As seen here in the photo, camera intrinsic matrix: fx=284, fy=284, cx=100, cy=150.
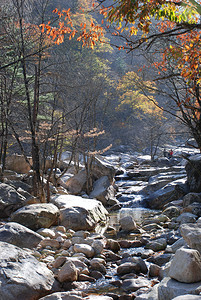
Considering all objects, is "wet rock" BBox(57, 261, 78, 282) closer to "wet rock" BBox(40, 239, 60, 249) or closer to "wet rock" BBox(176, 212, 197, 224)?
"wet rock" BBox(40, 239, 60, 249)

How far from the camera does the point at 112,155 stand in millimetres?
32531

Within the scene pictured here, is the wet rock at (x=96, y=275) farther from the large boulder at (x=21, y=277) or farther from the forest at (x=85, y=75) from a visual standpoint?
the forest at (x=85, y=75)

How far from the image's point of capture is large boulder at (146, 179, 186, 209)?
12.6 m

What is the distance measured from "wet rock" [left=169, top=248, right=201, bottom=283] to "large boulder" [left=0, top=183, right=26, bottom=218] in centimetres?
567

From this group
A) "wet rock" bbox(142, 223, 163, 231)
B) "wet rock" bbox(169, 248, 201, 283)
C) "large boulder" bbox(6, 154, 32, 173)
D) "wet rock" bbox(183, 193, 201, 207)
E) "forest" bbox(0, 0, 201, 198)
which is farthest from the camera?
"large boulder" bbox(6, 154, 32, 173)

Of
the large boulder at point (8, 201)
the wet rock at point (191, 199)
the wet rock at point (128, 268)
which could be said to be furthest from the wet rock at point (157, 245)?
the wet rock at point (191, 199)

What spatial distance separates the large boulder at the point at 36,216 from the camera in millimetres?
6742

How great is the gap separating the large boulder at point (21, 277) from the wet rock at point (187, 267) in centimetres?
172

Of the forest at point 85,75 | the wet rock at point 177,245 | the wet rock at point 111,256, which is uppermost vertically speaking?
the forest at point 85,75

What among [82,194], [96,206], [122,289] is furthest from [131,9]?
[82,194]

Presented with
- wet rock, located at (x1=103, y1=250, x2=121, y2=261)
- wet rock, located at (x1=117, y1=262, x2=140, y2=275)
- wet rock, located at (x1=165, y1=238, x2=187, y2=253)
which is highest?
wet rock, located at (x1=165, y1=238, x2=187, y2=253)

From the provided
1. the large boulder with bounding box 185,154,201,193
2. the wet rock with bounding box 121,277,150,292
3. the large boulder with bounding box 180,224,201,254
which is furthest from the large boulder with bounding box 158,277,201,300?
the large boulder with bounding box 185,154,201,193

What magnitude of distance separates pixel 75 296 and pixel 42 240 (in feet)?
8.30

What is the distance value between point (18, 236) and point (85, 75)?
1094 cm
